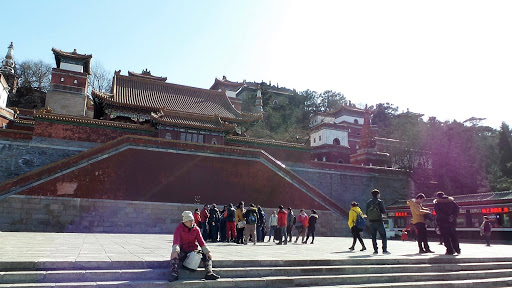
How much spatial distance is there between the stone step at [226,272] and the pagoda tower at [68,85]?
89.5ft

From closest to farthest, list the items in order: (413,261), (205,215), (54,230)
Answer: (413,261), (205,215), (54,230)

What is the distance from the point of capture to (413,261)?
6.36 meters

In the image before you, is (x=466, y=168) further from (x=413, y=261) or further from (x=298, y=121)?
(x=298, y=121)

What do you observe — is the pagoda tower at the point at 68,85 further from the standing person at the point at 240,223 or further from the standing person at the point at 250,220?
the standing person at the point at 250,220

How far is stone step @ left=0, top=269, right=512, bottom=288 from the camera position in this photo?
4336 millimetres

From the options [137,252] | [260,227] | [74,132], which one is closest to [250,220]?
[260,227]

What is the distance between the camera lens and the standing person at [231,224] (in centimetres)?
1073

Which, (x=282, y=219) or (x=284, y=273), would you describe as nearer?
(x=284, y=273)

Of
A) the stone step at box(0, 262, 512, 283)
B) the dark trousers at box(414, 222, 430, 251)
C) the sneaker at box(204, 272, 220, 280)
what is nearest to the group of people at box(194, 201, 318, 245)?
the dark trousers at box(414, 222, 430, 251)

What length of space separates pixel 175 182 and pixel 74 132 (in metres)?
6.81

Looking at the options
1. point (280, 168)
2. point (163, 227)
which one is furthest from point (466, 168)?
point (163, 227)

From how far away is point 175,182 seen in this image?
1661 cm

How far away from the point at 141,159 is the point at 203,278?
41.2 feet

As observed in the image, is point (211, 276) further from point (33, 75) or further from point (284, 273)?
point (33, 75)
